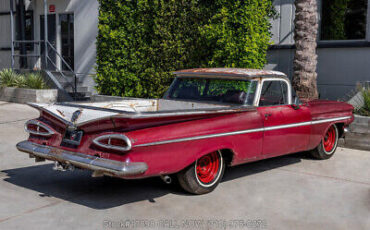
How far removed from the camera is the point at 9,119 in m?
12.2

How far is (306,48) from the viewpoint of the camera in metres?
10.6

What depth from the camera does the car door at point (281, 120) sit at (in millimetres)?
6750

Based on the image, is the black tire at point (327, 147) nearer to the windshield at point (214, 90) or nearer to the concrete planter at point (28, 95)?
the windshield at point (214, 90)

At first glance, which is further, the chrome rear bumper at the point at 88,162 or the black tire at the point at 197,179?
the black tire at the point at 197,179

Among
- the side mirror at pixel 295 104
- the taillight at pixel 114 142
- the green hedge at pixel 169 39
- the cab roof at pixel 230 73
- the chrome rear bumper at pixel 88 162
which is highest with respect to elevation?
the green hedge at pixel 169 39

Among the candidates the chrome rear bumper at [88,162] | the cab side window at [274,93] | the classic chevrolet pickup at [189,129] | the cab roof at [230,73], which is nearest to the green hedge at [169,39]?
the classic chevrolet pickup at [189,129]

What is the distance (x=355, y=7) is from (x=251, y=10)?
11.6 feet

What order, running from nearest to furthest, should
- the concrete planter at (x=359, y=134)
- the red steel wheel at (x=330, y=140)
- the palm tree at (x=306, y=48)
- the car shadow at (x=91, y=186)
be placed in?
the car shadow at (x=91, y=186), the red steel wheel at (x=330, y=140), the concrete planter at (x=359, y=134), the palm tree at (x=306, y=48)

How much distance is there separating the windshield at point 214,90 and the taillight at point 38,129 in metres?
2.15

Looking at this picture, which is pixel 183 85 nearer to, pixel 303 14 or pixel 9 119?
pixel 303 14

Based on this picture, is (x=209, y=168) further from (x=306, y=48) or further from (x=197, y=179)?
(x=306, y=48)

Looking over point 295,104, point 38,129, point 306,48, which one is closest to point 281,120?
point 295,104

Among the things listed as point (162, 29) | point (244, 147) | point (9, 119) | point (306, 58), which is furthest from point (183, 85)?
point (9, 119)

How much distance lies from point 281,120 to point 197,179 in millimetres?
1721
